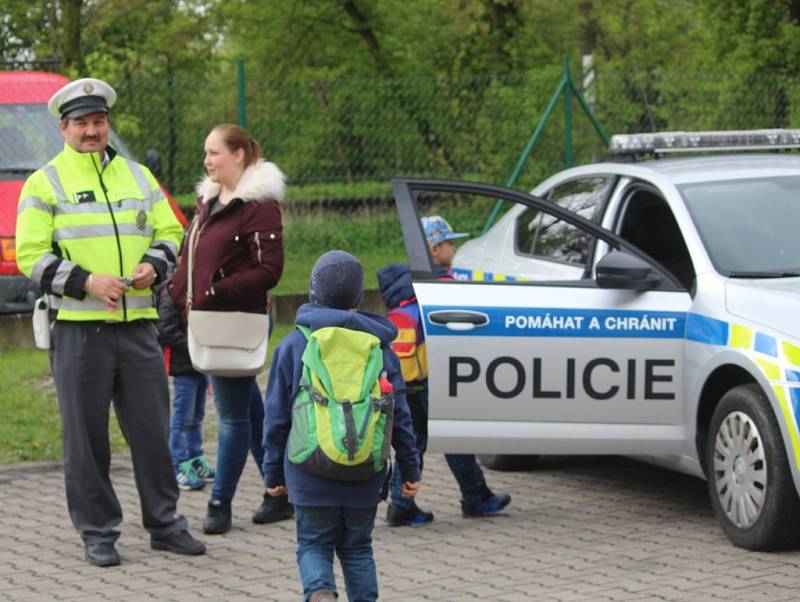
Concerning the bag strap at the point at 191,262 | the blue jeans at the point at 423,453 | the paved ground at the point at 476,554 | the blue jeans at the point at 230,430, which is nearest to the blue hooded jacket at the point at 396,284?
the blue jeans at the point at 423,453

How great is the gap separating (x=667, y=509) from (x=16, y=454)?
356 centimetres

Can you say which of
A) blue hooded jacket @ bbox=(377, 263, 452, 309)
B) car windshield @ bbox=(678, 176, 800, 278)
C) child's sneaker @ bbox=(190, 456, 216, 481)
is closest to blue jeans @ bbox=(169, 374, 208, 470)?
child's sneaker @ bbox=(190, 456, 216, 481)

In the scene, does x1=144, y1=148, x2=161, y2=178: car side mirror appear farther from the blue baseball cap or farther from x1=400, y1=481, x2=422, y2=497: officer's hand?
x1=400, y1=481, x2=422, y2=497: officer's hand

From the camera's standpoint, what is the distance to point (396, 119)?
14789 mm

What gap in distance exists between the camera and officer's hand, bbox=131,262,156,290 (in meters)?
6.55

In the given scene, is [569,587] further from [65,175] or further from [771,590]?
[65,175]

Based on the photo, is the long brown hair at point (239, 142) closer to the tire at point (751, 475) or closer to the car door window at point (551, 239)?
the car door window at point (551, 239)

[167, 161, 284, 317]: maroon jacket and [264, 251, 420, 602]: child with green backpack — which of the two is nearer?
[264, 251, 420, 602]: child with green backpack

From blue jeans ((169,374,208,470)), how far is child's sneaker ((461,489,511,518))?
1.51m

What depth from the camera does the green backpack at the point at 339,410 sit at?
16.3ft

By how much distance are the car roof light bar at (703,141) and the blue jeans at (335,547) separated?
142 inches

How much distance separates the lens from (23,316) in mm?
12211

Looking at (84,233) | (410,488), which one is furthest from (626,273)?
(84,233)

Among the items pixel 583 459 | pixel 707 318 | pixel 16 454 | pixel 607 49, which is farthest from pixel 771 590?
pixel 607 49
